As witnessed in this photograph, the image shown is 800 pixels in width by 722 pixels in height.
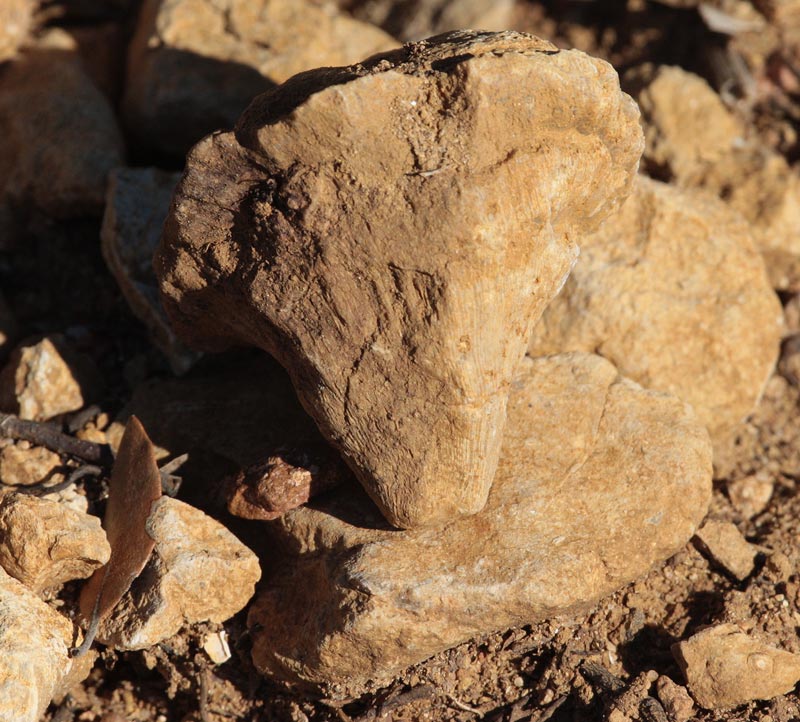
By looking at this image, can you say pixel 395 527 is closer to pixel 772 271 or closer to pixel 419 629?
pixel 419 629

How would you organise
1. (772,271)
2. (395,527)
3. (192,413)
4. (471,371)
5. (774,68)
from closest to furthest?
(471,371)
(395,527)
(192,413)
(772,271)
(774,68)

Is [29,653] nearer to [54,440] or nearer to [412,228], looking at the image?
[54,440]

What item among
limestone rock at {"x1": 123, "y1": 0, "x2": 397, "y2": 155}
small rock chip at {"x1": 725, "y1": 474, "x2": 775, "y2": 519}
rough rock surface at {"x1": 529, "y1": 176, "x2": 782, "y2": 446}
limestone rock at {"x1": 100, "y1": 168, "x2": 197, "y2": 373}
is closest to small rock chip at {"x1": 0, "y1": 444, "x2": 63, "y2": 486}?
limestone rock at {"x1": 100, "y1": 168, "x2": 197, "y2": 373}

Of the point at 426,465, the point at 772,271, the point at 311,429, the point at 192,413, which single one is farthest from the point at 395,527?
the point at 772,271

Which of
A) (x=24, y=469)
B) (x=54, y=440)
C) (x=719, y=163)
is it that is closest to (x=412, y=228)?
(x=54, y=440)

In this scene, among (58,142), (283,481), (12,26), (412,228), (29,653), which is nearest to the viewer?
(412,228)

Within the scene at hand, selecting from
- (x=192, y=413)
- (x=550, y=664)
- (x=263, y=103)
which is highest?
(x=263, y=103)
